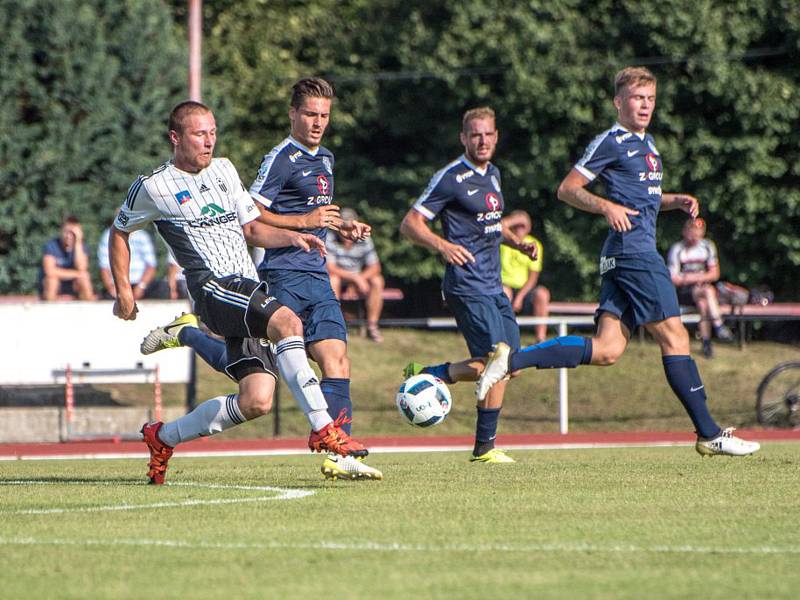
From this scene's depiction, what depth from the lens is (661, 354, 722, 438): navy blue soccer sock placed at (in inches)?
398

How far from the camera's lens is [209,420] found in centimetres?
862

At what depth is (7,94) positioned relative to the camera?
2456 cm

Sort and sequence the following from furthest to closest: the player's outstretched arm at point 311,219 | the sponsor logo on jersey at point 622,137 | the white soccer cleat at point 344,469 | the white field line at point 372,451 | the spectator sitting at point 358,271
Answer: the spectator sitting at point 358,271 < the white field line at point 372,451 < the sponsor logo on jersey at point 622,137 < the player's outstretched arm at point 311,219 < the white soccer cleat at point 344,469

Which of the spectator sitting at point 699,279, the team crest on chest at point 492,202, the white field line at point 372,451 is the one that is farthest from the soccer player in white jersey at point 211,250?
the spectator sitting at point 699,279

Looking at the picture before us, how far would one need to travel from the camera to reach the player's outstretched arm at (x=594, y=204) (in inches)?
390

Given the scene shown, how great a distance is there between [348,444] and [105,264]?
13.7 m

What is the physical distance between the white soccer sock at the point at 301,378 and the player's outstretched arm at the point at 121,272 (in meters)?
0.96

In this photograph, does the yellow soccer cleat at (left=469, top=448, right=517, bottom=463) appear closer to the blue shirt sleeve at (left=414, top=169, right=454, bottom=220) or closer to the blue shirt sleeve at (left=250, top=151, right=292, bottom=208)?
the blue shirt sleeve at (left=414, top=169, right=454, bottom=220)

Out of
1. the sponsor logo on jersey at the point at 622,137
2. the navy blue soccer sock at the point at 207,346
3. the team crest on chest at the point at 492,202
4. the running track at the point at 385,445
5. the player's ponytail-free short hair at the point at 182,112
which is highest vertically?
the sponsor logo on jersey at the point at 622,137

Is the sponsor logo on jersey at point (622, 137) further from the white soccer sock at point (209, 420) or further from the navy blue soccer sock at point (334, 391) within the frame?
the white soccer sock at point (209, 420)

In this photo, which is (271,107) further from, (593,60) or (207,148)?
(207,148)

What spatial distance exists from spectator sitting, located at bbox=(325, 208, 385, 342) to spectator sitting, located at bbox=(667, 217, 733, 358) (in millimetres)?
4039

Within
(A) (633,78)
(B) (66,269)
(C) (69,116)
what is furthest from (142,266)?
(A) (633,78)

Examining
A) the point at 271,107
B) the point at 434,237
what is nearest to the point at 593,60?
the point at 271,107
